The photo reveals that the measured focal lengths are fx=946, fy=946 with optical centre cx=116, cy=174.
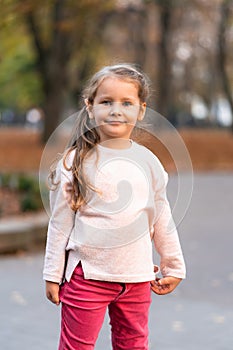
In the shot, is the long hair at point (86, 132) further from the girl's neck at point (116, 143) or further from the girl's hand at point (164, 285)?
the girl's hand at point (164, 285)

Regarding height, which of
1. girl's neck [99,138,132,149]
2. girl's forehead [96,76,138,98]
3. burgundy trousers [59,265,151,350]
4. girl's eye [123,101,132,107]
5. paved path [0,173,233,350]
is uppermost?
girl's forehead [96,76,138,98]

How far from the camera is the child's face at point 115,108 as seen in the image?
367 cm

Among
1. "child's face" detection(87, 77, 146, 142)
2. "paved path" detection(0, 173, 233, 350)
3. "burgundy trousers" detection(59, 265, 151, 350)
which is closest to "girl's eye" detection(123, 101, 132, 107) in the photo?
"child's face" detection(87, 77, 146, 142)

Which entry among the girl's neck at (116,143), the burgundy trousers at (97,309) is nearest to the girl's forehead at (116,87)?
the girl's neck at (116,143)

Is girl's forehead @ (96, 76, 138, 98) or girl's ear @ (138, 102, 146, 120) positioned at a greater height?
girl's forehead @ (96, 76, 138, 98)

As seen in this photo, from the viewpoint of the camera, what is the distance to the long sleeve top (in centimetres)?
365

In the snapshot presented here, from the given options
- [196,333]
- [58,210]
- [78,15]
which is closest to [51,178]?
[58,210]

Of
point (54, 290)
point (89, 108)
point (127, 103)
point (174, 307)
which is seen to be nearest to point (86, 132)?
point (89, 108)

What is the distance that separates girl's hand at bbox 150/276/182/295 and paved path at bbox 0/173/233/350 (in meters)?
1.88

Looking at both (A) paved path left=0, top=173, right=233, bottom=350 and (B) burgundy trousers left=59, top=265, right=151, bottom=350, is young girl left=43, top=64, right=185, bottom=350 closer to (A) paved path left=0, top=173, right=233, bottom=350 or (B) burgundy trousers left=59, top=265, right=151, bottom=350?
(B) burgundy trousers left=59, top=265, right=151, bottom=350

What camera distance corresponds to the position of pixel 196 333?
6.04 m

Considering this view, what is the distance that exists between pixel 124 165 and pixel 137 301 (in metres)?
0.54

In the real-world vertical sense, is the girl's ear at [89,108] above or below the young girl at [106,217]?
above

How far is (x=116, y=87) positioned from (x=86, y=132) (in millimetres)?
227
